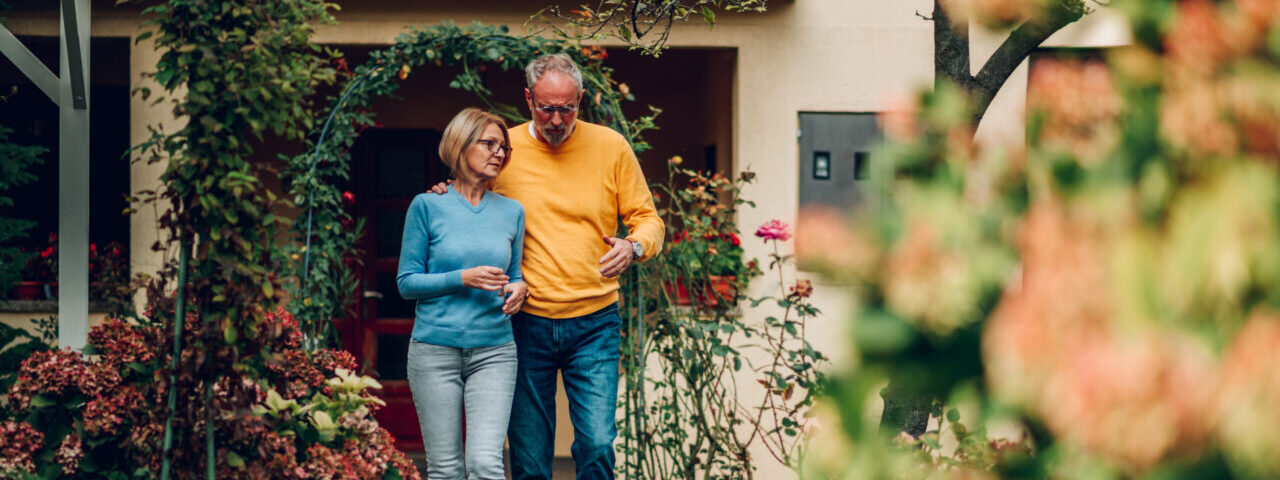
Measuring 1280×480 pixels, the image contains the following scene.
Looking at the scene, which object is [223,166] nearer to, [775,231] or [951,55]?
[775,231]

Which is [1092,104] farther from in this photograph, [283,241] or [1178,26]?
[283,241]

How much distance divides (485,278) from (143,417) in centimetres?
119

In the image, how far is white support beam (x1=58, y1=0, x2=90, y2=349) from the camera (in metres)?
4.38

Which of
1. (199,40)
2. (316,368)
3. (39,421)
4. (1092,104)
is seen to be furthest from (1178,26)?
(39,421)

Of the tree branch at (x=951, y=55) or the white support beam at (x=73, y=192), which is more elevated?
the tree branch at (x=951, y=55)

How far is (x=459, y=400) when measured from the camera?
3.43 m

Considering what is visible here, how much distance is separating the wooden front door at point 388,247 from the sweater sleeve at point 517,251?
3554 millimetres

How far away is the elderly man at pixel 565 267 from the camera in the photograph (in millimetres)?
3533

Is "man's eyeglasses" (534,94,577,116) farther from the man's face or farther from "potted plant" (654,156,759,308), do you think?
"potted plant" (654,156,759,308)

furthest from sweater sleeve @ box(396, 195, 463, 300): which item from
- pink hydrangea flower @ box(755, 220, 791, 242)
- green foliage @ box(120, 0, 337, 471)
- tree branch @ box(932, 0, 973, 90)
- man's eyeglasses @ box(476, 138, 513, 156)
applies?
tree branch @ box(932, 0, 973, 90)

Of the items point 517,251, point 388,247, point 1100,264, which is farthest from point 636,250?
point 388,247

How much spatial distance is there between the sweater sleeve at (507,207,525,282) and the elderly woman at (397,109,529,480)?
0.06 feet

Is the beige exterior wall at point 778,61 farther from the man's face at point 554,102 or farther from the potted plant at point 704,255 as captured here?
the man's face at point 554,102

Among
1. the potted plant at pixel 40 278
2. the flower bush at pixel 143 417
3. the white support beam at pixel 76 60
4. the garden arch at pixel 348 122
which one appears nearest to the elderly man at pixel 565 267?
the flower bush at pixel 143 417
